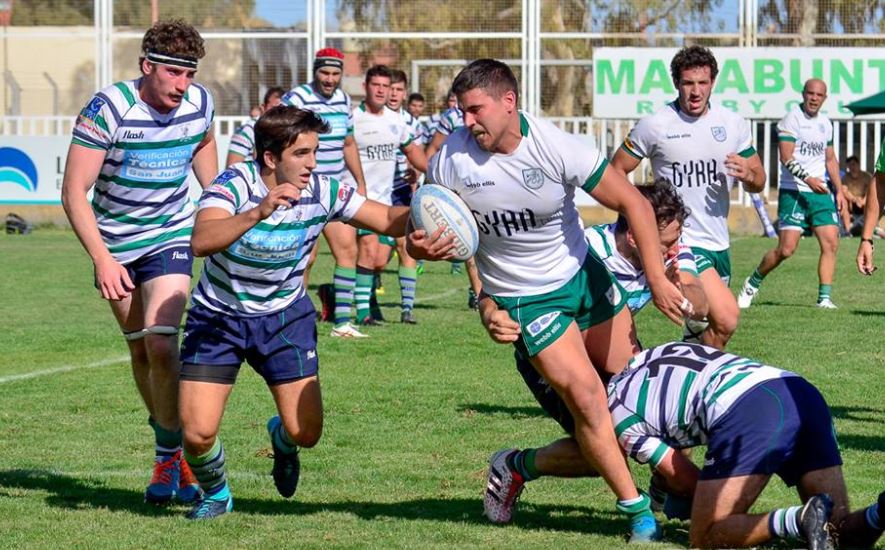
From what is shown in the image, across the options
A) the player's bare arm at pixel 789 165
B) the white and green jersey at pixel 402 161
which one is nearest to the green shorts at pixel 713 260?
the white and green jersey at pixel 402 161

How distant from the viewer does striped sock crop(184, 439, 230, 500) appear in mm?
6516

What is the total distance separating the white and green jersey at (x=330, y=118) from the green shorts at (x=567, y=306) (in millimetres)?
6790

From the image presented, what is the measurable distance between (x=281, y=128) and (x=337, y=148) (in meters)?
6.85

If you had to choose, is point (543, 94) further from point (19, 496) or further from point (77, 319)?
point (19, 496)

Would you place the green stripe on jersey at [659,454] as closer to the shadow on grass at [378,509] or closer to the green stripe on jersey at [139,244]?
the shadow on grass at [378,509]

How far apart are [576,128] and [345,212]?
21475 millimetres

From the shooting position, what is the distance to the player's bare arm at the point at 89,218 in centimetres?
659

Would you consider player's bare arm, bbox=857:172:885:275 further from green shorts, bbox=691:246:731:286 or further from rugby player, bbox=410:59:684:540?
rugby player, bbox=410:59:684:540

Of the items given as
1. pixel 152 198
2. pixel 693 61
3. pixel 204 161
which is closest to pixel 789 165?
→ pixel 693 61

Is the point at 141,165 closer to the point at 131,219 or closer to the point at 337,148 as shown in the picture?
the point at 131,219

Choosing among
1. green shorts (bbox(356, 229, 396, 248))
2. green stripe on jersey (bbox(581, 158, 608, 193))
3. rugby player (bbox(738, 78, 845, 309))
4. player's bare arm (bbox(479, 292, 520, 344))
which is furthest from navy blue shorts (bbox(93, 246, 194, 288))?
rugby player (bbox(738, 78, 845, 309))

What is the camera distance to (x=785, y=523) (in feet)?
18.1

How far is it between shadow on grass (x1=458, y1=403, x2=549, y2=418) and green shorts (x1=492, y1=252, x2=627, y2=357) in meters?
2.63

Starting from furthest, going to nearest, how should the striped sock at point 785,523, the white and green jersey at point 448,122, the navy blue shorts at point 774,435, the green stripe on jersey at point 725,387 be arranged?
the white and green jersey at point 448,122 → the green stripe on jersey at point 725,387 → the navy blue shorts at point 774,435 → the striped sock at point 785,523
